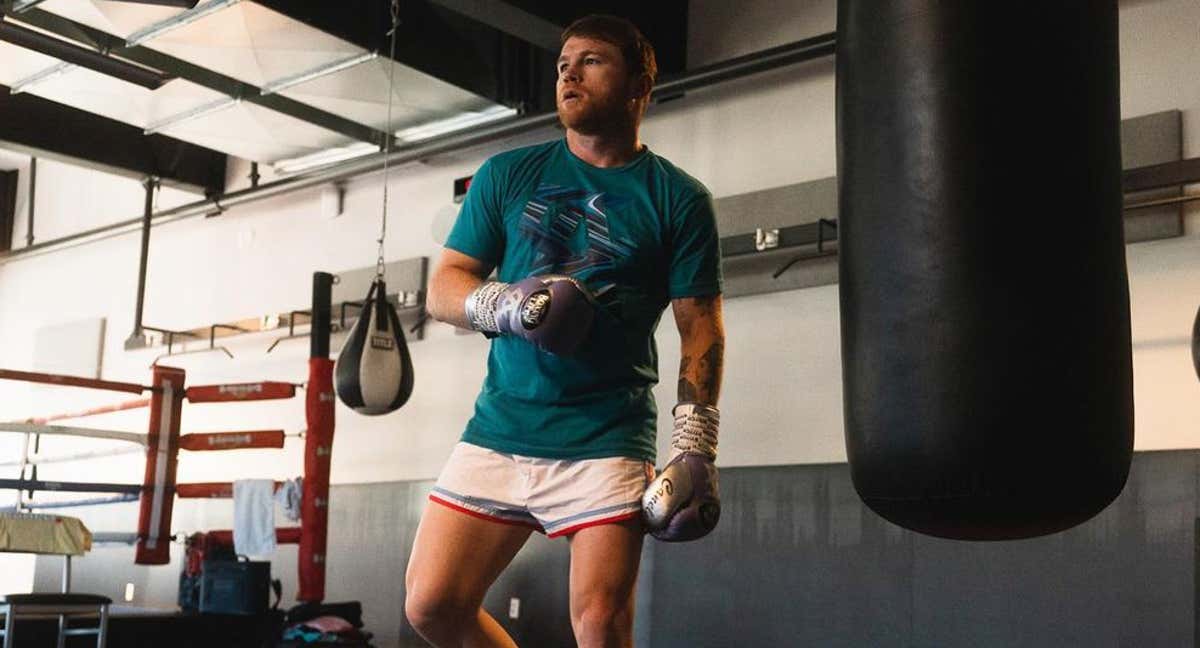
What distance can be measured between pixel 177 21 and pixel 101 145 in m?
2.57

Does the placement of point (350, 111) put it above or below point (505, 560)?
above

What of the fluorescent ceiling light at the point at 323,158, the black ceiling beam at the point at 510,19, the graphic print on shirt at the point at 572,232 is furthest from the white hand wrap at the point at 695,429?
the fluorescent ceiling light at the point at 323,158

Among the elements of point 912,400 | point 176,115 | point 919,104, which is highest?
point 176,115

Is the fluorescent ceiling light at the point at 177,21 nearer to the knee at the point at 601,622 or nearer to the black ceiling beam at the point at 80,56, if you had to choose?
the black ceiling beam at the point at 80,56

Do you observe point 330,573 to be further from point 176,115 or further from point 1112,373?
point 1112,373

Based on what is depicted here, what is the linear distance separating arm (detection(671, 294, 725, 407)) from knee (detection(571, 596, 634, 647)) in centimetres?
36

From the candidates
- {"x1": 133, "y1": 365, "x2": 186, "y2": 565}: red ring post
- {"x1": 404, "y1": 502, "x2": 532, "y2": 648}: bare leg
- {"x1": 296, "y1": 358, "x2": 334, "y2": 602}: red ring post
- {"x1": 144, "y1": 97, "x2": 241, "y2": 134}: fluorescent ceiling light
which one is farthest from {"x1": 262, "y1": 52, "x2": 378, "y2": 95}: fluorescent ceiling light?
{"x1": 404, "y1": 502, "x2": 532, "y2": 648}: bare leg

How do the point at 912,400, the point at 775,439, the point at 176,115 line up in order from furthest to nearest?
the point at 176,115
the point at 775,439
the point at 912,400

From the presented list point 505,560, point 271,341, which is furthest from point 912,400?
point 271,341

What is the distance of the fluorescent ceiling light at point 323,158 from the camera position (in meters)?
7.77

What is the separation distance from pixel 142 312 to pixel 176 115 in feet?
6.82

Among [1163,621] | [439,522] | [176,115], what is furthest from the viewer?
[176,115]

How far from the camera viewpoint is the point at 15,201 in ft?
34.4

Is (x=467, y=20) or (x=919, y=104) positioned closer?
(x=919, y=104)
